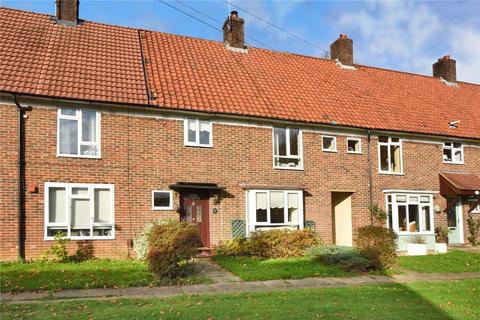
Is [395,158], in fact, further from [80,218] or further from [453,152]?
[80,218]

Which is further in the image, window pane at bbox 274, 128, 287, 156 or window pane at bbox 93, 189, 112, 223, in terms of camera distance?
window pane at bbox 274, 128, 287, 156

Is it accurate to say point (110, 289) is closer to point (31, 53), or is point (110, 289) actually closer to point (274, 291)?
point (274, 291)

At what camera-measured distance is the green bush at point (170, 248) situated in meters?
11.9

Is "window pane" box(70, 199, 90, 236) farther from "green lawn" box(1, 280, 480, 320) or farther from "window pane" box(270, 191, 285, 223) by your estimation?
"window pane" box(270, 191, 285, 223)

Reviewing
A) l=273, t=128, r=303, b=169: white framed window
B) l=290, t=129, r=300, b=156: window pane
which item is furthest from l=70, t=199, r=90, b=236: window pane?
l=290, t=129, r=300, b=156: window pane

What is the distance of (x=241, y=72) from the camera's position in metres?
20.7

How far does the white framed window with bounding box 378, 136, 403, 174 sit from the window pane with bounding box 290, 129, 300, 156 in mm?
4154

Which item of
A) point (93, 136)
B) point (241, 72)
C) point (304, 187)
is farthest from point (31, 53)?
point (304, 187)

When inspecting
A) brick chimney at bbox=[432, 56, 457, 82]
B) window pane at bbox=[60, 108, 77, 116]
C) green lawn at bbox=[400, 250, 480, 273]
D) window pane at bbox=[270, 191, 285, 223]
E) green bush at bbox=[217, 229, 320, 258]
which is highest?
brick chimney at bbox=[432, 56, 457, 82]

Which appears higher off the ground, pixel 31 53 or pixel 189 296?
pixel 31 53

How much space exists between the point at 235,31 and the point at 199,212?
9859 millimetres

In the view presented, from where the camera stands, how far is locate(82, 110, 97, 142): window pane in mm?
15625

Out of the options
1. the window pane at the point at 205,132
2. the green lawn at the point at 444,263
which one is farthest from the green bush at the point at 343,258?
the window pane at the point at 205,132

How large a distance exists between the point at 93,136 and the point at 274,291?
8329 millimetres
